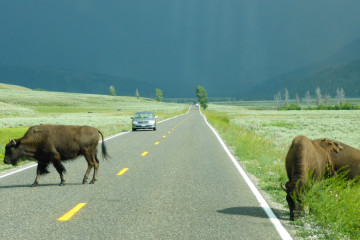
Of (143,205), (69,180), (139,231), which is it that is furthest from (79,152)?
(139,231)

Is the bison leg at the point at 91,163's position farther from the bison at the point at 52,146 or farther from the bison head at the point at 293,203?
the bison head at the point at 293,203

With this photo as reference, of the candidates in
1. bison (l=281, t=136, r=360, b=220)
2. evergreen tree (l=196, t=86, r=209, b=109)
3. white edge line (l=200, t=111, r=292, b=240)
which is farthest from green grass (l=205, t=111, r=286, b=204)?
evergreen tree (l=196, t=86, r=209, b=109)

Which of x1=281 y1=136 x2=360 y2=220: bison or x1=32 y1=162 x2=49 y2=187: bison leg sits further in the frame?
x1=32 y1=162 x2=49 y2=187: bison leg

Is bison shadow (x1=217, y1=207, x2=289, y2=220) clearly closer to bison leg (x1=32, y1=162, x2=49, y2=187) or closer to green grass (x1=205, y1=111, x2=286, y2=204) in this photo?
green grass (x1=205, y1=111, x2=286, y2=204)

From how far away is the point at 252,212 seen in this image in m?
7.73

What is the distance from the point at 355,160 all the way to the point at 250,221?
2.16 m

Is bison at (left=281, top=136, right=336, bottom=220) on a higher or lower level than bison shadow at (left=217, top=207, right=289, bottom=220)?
higher

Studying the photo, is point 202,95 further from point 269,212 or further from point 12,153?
point 269,212

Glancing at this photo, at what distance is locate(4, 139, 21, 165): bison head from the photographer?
1040 centimetres

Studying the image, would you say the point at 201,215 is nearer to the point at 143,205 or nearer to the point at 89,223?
the point at 143,205

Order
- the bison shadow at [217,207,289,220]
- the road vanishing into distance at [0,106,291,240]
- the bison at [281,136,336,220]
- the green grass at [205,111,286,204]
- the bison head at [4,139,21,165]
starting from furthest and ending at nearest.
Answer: the bison head at [4,139,21,165], the green grass at [205,111,286,204], the bison shadow at [217,207,289,220], the bison at [281,136,336,220], the road vanishing into distance at [0,106,291,240]

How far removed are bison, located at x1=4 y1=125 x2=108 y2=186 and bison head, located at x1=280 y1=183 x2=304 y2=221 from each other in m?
5.33

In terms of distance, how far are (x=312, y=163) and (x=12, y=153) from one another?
693 cm

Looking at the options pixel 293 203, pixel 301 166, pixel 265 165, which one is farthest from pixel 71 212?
pixel 265 165
